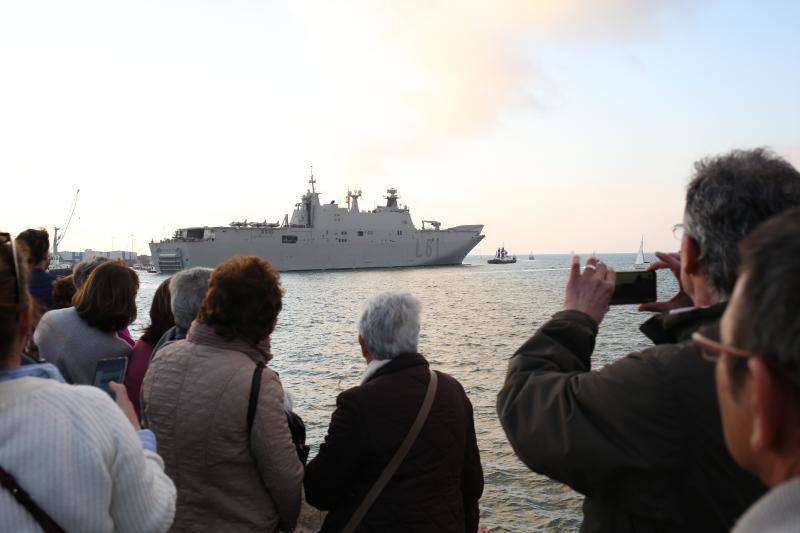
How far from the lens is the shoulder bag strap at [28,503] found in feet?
3.82

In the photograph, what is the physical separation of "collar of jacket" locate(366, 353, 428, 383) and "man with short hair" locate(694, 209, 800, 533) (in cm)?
161

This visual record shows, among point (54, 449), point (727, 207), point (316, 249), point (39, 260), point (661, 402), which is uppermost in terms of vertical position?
point (316, 249)

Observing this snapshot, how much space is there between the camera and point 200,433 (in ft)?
7.50

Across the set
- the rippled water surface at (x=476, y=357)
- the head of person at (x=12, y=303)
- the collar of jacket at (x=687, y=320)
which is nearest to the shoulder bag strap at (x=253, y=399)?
the head of person at (x=12, y=303)

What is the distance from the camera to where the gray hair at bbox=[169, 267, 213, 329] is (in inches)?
112

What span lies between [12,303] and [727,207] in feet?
5.39

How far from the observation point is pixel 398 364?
2.37 metres

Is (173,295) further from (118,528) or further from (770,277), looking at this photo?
(770,277)

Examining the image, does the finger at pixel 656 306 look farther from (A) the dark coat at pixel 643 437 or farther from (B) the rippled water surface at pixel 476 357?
(B) the rippled water surface at pixel 476 357

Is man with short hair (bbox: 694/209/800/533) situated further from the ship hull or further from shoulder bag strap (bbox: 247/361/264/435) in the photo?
the ship hull

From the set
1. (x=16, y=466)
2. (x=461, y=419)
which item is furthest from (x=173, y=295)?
(x=16, y=466)

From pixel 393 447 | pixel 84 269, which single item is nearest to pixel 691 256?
pixel 393 447

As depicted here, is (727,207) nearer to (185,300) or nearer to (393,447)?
(393,447)

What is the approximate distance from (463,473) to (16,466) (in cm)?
184
